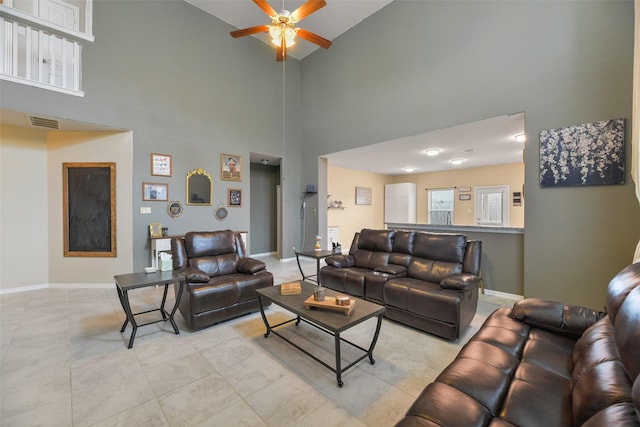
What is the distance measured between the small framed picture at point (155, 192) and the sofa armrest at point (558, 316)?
5.13 m

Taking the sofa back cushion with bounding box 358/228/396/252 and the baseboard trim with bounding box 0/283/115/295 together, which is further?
the baseboard trim with bounding box 0/283/115/295

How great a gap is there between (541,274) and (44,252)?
7.19m

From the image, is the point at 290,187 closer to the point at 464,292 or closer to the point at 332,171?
the point at 332,171

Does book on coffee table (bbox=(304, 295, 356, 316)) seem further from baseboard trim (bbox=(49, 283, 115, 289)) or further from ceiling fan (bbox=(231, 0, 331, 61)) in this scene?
baseboard trim (bbox=(49, 283, 115, 289))

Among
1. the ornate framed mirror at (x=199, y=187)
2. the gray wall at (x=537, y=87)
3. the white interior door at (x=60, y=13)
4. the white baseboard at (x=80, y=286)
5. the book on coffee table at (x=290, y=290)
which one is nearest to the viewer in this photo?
the book on coffee table at (x=290, y=290)

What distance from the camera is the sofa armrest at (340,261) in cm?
369

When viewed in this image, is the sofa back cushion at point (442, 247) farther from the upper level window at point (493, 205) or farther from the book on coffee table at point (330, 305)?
the upper level window at point (493, 205)

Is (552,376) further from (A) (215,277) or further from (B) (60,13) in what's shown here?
(B) (60,13)

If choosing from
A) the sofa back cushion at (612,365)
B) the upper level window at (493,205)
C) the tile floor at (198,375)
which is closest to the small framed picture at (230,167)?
the tile floor at (198,375)

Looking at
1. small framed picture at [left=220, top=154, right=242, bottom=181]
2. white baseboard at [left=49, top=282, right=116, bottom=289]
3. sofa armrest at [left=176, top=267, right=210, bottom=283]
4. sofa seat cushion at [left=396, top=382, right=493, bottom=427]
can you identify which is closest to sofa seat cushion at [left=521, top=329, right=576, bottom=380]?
sofa seat cushion at [left=396, top=382, right=493, bottom=427]

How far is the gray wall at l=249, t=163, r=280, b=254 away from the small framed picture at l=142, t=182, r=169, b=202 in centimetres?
248

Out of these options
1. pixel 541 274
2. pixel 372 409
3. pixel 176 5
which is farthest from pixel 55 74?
pixel 541 274

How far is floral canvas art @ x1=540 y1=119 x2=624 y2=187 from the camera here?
2801mm

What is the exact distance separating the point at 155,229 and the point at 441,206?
7.78m
